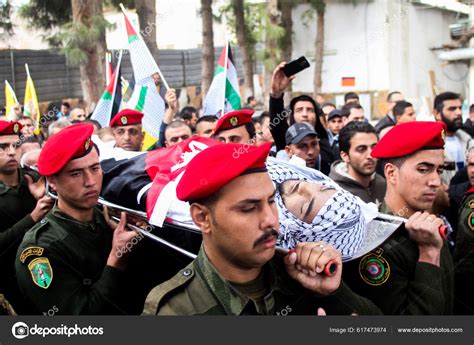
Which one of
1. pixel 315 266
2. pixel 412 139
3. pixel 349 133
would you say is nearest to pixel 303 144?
pixel 349 133

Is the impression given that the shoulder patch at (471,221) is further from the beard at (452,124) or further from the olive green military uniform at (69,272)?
the beard at (452,124)

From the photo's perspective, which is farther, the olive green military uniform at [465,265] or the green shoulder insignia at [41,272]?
the olive green military uniform at [465,265]

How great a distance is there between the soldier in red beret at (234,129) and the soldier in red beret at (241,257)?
2.56 meters

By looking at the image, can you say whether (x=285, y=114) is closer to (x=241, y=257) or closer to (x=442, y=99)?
(x=442, y=99)

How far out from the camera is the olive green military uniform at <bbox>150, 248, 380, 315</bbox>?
2.00m

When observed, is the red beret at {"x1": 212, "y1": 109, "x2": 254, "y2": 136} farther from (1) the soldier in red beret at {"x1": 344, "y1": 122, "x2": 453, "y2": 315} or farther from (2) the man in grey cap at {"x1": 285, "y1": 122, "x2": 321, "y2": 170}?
(1) the soldier in red beret at {"x1": 344, "y1": 122, "x2": 453, "y2": 315}

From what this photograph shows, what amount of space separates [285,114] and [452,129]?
1847 mm

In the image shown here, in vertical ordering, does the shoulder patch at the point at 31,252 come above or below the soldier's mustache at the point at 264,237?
below

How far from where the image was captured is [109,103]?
23.7 feet

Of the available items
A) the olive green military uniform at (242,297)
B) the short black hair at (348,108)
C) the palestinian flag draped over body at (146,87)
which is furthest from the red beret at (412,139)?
the short black hair at (348,108)

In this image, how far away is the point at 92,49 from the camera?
11227mm

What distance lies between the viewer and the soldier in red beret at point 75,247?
2621 millimetres

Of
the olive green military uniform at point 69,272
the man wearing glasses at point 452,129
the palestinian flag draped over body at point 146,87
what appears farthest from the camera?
the palestinian flag draped over body at point 146,87
